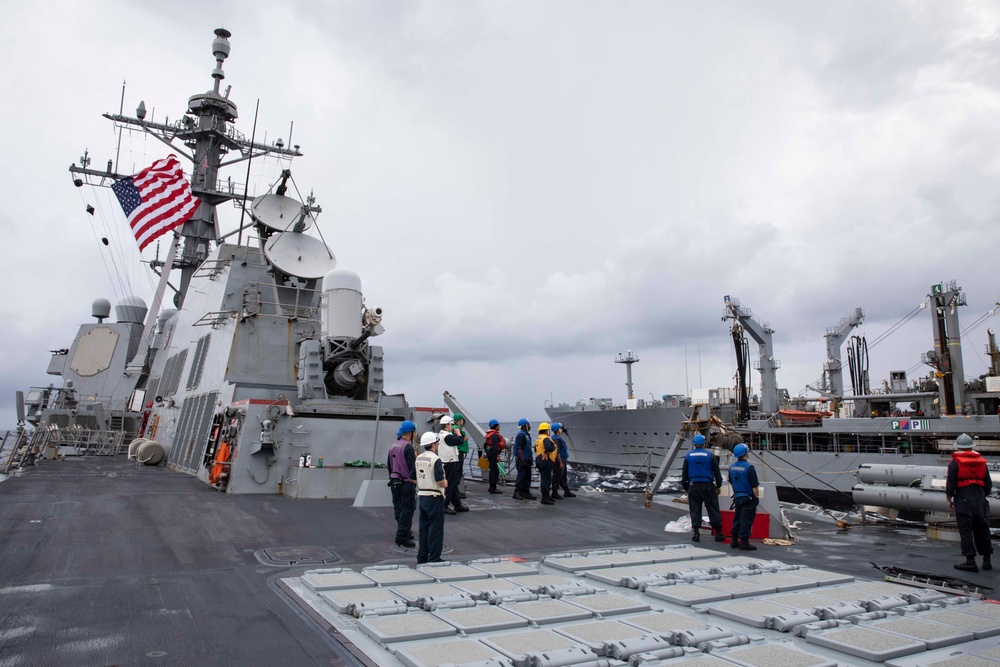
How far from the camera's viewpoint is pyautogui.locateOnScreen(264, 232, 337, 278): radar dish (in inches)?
551

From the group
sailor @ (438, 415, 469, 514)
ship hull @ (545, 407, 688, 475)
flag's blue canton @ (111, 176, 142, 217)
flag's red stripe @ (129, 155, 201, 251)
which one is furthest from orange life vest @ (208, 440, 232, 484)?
ship hull @ (545, 407, 688, 475)

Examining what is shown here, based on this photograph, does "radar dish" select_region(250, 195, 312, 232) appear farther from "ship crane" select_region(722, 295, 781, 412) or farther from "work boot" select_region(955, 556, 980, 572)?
"ship crane" select_region(722, 295, 781, 412)

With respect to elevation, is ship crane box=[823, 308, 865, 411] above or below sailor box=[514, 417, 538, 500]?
above

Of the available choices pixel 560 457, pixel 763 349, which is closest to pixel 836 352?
pixel 763 349

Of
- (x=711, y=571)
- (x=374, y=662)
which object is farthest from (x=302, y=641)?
(x=711, y=571)

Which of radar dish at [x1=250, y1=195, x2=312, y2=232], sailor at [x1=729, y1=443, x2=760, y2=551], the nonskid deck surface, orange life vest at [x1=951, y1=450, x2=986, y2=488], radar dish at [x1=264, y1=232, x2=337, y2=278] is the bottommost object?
the nonskid deck surface

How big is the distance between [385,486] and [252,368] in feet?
15.7

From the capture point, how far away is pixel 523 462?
11.3 meters

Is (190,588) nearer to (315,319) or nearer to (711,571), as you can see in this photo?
(711,571)

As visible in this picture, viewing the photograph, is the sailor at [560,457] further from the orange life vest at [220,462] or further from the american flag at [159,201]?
the american flag at [159,201]

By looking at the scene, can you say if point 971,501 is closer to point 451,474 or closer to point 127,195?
point 451,474

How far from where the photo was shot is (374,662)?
318cm

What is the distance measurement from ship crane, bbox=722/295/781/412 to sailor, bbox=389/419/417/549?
112 feet

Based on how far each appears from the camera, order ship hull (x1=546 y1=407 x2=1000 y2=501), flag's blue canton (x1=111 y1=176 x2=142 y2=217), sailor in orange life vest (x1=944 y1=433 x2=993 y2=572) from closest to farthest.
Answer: sailor in orange life vest (x1=944 y1=433 x2=993 y2=572) < flag's blue canton (x1=111 y1=176 x2=142 y2=217) < ship hull (x1=546 y1=407 x2=1000 y2=501)
